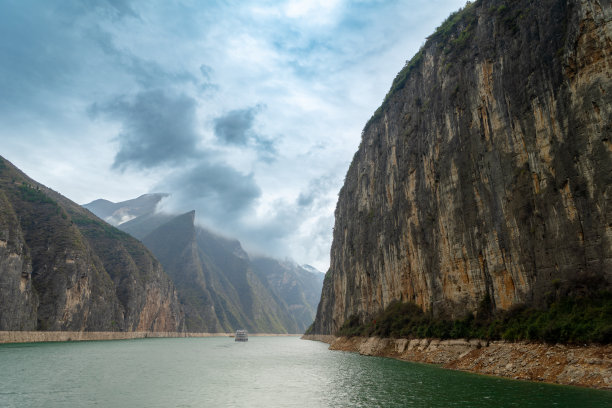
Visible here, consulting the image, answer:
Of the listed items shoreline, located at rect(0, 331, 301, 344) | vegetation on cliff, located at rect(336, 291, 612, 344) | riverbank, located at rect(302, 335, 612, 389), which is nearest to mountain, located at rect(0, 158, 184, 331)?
shoreline, located at rect(0, 331, 301, 344)

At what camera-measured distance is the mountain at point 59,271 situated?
88.4 m

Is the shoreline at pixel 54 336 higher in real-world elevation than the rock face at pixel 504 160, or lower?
lower

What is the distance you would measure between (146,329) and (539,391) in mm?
A: 183641

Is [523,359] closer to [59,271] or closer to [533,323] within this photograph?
[533,323]

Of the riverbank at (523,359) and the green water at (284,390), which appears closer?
the green water at (284,390)

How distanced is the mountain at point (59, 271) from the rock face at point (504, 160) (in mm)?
84775

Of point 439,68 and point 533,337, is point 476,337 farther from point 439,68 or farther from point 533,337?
point 439,68

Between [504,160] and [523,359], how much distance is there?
17.6 meters

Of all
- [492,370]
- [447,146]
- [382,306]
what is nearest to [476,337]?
[492,370]

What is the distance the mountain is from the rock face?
84.8 meters

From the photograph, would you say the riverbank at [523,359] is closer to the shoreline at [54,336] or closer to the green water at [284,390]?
the green water at [284,390]

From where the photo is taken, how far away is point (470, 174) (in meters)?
40.8

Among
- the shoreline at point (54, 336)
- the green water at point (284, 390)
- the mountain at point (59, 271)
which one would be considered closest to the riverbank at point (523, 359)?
the green water at point (284, 390)

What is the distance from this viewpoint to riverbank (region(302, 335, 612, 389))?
21750mm
